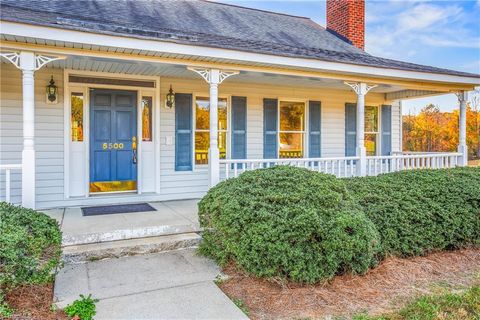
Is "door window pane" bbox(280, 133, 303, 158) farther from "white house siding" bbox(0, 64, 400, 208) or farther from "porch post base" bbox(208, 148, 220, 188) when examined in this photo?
"porch post base" bbox(208, 148, 220, 188)

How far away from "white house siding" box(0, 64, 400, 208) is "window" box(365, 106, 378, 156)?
0.85 feet

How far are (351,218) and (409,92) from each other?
6.56 m

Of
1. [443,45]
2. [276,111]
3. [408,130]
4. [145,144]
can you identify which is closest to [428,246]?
[276,111]

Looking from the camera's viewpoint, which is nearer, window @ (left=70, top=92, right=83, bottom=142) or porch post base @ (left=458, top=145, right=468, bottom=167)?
window @ (left=70, top=92, right=83, bottom=142)

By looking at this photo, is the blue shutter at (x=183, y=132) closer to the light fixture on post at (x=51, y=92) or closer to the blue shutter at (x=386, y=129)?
the light fixture on post at (x=51, y=92)

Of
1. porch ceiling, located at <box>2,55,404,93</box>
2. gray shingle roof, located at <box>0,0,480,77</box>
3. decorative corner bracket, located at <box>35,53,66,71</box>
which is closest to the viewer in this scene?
decorative corner bracket, located at <box>35,53,66,71</box>

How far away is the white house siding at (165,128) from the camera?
5.88m

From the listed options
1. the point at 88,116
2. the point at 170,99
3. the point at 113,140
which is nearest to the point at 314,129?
the point at 170,99

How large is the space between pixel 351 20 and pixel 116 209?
8.46 meters

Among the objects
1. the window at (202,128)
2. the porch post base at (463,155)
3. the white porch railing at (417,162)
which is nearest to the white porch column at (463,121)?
the porch post base at (463,155)

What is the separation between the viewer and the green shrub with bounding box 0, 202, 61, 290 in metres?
2.80

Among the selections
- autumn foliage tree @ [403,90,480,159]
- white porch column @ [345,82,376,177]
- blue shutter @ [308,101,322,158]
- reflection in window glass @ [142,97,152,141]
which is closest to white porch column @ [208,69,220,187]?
reflection in window glass @ [142,97,152,141]

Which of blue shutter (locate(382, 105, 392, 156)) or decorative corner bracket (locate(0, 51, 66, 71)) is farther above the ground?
decorative corner bracket (locate(0, 51, 66, 71))

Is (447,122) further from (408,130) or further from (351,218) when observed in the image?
(351,218)
